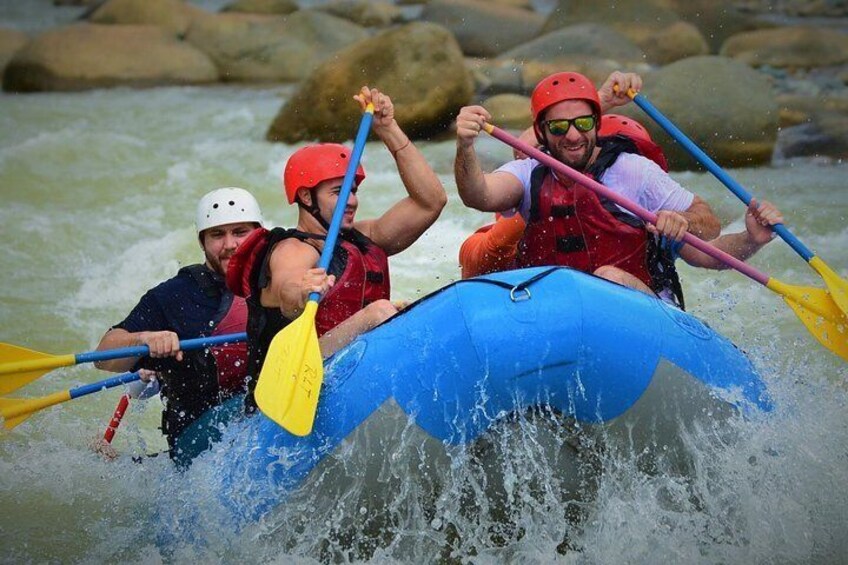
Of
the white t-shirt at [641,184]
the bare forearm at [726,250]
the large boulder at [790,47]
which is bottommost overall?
the large boulder at [790,47]

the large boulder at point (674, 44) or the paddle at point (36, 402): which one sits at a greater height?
the paddle at point (36, 402)

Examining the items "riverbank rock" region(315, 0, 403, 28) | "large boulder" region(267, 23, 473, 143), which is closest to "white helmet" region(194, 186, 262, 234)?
"large boulder" region(267, 23, 473, 143)

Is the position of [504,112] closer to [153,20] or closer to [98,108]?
[98,108]

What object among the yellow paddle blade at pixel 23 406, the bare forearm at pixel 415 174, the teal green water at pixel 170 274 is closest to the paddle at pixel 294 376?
the teal green water at pixel 170 274

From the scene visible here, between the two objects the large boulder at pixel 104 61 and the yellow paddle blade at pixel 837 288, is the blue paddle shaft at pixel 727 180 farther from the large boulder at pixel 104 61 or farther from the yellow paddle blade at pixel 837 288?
the large boulder at pixel 104 61

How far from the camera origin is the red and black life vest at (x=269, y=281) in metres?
4.80

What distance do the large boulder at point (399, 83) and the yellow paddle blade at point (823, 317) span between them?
7027mm

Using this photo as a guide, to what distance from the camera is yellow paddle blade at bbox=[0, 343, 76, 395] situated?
17.6ft

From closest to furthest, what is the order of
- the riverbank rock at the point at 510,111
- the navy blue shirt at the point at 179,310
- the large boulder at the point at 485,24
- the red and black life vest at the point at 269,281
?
the red and black life vest at the point at 269,281 → the navy blue shirt at the point at 179,310 → the riverbank rock at the point at 510,111 → the large boulder at the point at 485,24

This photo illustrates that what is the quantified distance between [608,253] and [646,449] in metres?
1.19

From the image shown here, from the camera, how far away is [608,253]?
531 centimetres

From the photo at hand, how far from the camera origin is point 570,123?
529cm

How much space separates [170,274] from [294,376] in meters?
5.53

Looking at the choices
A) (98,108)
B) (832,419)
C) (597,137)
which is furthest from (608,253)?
(98,108)
